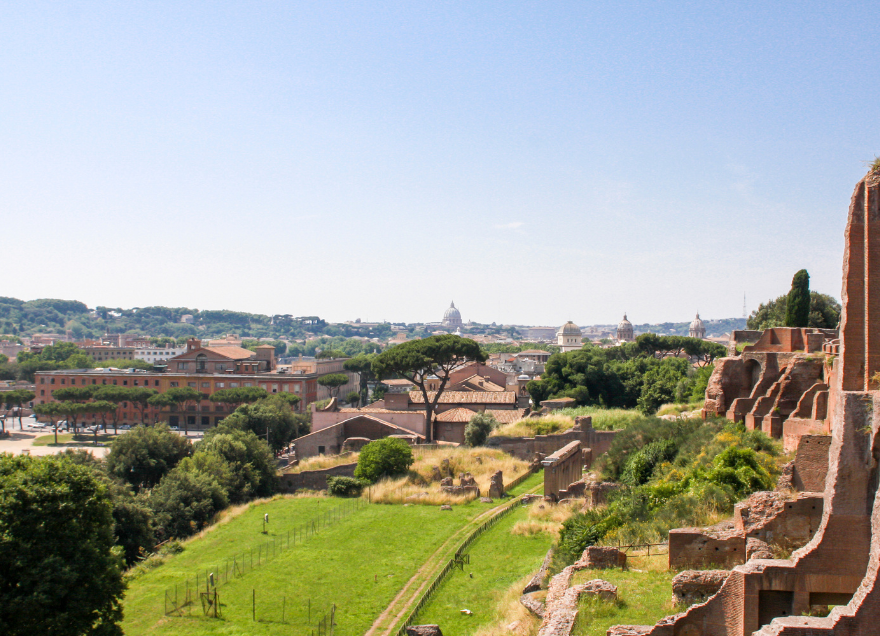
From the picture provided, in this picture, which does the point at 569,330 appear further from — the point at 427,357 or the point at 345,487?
the point at 345,487

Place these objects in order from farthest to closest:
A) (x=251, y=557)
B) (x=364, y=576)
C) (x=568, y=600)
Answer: (x=251, y=557) → (x=364, y=576) → (x=568, y=600)

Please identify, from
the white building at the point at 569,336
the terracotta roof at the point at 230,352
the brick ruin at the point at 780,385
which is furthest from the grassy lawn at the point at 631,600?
the white building at the point at 569,336

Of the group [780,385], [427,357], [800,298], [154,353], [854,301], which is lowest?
[154,353]

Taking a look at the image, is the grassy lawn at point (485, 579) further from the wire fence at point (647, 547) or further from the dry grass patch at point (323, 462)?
the dry grass patch at point (323, 462)

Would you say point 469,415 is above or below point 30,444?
above

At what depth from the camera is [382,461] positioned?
3130 centimetres

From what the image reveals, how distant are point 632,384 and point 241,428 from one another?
2354cm

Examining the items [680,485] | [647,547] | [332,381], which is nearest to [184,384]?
[332,381]

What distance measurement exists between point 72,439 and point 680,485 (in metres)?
51.2

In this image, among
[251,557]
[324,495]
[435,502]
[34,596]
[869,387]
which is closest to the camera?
[869,387]

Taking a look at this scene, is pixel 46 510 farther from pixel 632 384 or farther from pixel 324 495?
pixel 632 384

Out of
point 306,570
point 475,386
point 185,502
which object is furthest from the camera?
point 475,386

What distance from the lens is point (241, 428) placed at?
132 ft

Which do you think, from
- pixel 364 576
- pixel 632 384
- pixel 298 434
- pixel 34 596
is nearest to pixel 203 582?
pixel 364 576
